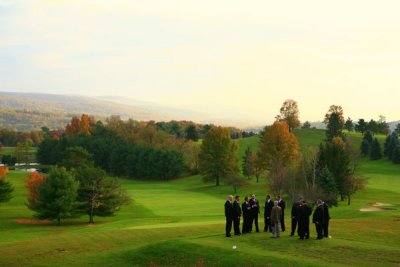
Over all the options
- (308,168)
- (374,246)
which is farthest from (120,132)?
(374,246)

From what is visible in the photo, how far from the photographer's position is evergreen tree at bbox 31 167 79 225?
195 feet

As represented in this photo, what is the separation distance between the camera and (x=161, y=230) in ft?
125

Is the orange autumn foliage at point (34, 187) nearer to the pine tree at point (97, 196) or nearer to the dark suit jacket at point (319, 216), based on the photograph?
the pine tree at point (97, 196)

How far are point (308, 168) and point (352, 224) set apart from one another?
3466 centimetres

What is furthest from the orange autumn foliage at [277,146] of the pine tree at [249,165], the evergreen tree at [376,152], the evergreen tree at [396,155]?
the evergreen tree at [376,152]

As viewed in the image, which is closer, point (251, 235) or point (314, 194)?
point (251, 235)

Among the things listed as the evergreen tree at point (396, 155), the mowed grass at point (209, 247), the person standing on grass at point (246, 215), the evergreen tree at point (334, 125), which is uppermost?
the evergreen tree at point (334, 125)

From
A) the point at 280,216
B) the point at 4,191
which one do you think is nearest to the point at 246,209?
the point at 280,216

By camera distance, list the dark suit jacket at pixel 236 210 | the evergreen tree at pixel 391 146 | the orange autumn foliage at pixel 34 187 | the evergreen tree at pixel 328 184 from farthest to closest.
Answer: the evergreen tree at pixel 391 146 < the orange autumn foliage at pixel 34 187 < the evergreen tree at pixel 328 184 < the dark suit jacket at pixel 236 210

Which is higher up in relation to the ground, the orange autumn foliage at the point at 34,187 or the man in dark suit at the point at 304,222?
the man in dark suit at the point at 304,222

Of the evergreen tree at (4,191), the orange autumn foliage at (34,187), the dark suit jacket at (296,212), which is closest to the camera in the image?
the dark suit jacket at (296,212)

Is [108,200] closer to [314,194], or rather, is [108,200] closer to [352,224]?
[314,194]

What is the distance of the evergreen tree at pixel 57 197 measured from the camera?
59.5m

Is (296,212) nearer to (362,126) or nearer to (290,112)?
(290,112)
